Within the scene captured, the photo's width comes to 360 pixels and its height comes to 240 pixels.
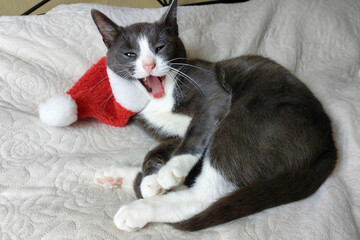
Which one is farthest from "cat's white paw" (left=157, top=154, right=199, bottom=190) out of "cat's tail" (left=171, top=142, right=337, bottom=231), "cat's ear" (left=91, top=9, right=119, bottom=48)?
"cat's ear" (left=91, top=9, right=119, bottom=48)

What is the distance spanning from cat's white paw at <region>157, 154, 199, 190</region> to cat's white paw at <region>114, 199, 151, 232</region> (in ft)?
0.34

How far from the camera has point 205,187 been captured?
942 millimetres

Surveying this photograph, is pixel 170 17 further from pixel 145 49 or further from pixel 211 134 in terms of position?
pixel 211 134

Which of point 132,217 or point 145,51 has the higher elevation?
point 145,51

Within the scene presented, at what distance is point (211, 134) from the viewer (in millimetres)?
1062

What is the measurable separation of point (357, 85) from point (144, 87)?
42.2 inches

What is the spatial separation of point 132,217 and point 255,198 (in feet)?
1.11

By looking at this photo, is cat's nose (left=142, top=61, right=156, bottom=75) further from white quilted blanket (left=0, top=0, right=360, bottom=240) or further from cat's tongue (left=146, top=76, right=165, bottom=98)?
white quilted blanket (left=0, top=0, right=360, bottom=240)

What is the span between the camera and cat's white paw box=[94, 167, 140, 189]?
100 cm

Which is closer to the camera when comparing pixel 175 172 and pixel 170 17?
pixel 175 172

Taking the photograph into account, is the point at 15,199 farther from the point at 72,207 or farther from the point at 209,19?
the point at 209,19

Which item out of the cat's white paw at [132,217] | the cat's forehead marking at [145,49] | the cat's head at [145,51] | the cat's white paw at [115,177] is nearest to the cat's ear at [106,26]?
the cat's head at [145,51]

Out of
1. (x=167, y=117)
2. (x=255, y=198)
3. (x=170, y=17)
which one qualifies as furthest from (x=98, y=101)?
(x=255, y=198)

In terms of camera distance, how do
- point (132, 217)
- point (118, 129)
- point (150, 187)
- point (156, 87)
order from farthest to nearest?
point (118, 129) → point (156, 87) → point (150, 187) → point (132, 217)
